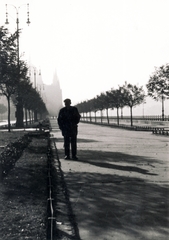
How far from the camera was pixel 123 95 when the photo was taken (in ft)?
178

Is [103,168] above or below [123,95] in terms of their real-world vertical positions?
below

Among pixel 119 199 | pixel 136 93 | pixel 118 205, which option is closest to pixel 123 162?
pixel 119 199

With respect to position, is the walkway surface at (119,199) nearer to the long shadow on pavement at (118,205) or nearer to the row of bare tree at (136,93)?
the long shadow on pavement at (118,205)

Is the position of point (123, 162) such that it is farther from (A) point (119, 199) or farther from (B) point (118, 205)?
(B) point (118, 205)

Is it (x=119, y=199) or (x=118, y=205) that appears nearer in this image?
(x=118, y=205)

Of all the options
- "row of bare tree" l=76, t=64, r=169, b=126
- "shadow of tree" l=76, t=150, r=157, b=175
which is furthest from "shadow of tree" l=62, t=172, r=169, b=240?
"row of bare tree" l=76, t=64, r=169, b=126

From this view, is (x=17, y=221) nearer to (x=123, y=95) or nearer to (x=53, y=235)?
(x=53, y=235)

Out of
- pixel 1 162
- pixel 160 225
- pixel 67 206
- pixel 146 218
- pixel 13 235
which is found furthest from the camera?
pixel 1 162

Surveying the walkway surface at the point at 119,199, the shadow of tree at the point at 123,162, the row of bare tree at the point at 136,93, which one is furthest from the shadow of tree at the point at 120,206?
the row of bare tree at the point at 136,93

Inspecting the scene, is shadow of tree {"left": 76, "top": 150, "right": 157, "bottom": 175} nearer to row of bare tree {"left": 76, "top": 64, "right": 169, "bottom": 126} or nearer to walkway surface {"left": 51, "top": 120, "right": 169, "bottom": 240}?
walkway surface {"left": 51, "top": 120, "right": 169, "bottom": 240}

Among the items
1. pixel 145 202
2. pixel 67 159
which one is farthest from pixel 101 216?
pixel 67 159

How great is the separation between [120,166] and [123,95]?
145 ft

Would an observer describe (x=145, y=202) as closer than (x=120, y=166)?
Yes

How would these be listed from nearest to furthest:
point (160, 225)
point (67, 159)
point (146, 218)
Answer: point (160, 225) < point (146, 218) < point (67, 159)
